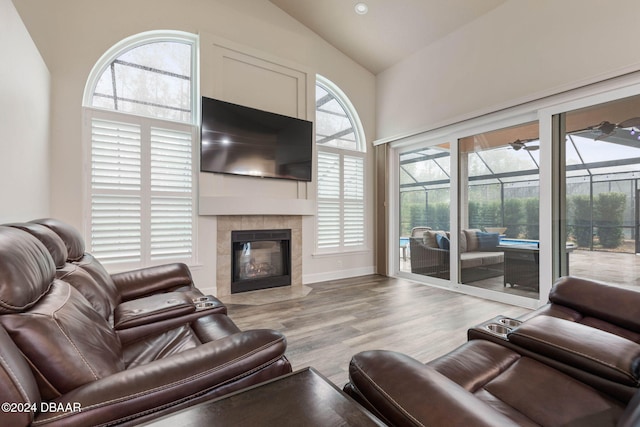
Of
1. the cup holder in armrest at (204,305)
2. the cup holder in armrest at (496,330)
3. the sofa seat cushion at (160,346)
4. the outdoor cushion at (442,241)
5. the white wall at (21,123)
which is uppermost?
the white wall at (21,123)

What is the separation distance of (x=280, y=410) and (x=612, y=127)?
383 centimetres

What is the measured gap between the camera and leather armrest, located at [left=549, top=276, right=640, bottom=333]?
4.87 feet

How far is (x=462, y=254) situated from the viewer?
13.5 feet

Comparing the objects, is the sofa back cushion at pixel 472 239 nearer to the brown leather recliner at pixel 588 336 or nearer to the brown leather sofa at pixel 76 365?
the brown leather recliner at pixel 588 336

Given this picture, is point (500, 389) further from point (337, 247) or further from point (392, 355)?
point (337, 247)

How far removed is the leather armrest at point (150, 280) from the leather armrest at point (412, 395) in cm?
186

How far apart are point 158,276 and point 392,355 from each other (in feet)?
6.59

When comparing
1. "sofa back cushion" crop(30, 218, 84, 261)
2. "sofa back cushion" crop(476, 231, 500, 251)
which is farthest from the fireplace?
"sofa back cushion" crop(476, 231, 500, 251)

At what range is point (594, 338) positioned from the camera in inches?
47.8

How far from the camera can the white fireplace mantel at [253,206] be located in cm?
367

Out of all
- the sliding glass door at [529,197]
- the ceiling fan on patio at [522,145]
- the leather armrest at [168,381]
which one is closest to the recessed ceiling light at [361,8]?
the sliding glass door at [529,197]

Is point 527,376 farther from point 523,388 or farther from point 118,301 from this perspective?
point 118,301

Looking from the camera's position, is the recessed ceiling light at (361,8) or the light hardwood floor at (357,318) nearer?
the light hardwood floor at (357,318)

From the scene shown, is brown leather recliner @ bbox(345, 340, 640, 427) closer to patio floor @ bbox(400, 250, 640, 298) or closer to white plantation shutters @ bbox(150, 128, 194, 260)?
patio floor @ bbox(400, 250, 640, 298)
